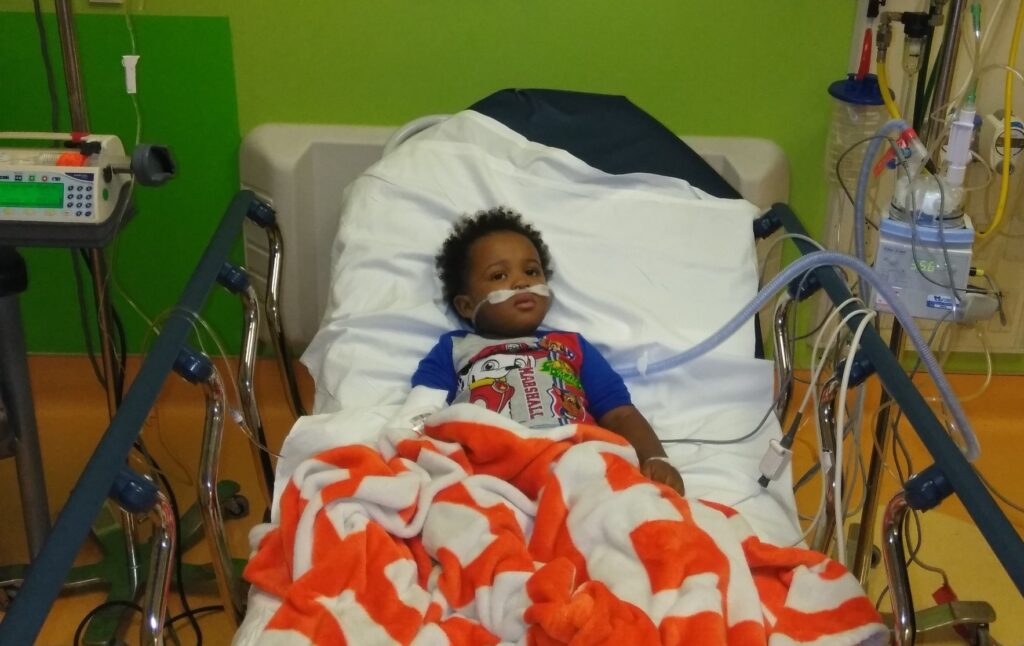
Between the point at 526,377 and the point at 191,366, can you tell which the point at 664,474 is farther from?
the point at 191,366

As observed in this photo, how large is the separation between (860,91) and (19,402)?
169 cm

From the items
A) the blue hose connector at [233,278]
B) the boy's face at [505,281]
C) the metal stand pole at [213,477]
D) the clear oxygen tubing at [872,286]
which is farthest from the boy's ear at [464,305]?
the metal stand pole at [213,477]

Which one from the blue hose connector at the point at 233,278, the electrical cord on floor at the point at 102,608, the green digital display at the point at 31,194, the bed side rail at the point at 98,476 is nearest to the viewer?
the bed side rail at the point at 98,476

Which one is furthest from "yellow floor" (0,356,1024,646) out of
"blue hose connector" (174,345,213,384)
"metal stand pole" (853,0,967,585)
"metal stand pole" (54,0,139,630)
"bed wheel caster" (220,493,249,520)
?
"blue hose connector" (174,345,213,384)

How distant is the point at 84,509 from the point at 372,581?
361 millimetres

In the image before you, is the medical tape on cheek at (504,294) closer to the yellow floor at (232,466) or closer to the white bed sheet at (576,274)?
the white bed sheet at (576,274)

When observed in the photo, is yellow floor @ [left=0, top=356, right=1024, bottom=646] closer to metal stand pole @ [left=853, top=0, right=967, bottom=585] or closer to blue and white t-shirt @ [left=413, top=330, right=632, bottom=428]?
metal stand pole @ [left=853, top=0, right=967, bottom=585]

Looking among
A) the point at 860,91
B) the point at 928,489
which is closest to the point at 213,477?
the point at 928,489

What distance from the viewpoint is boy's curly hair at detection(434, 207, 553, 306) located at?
1.77m

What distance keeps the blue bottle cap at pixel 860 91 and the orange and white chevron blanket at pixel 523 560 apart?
999mm

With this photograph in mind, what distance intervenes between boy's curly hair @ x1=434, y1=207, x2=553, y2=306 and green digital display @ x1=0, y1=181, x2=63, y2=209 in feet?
2.14

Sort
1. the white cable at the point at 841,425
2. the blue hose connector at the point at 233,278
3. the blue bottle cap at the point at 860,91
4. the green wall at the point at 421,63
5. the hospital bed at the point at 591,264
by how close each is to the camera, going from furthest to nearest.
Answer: the green wall at the point at 421,63 → the blue bottle cap at the point at 860,91 → the hospital bed at the point at 591,264 → the blue hose connector at the point at 233,278 → the white cable at the point at 841,425

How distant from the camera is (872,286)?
1.45 m

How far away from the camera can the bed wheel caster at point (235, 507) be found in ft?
7.07
